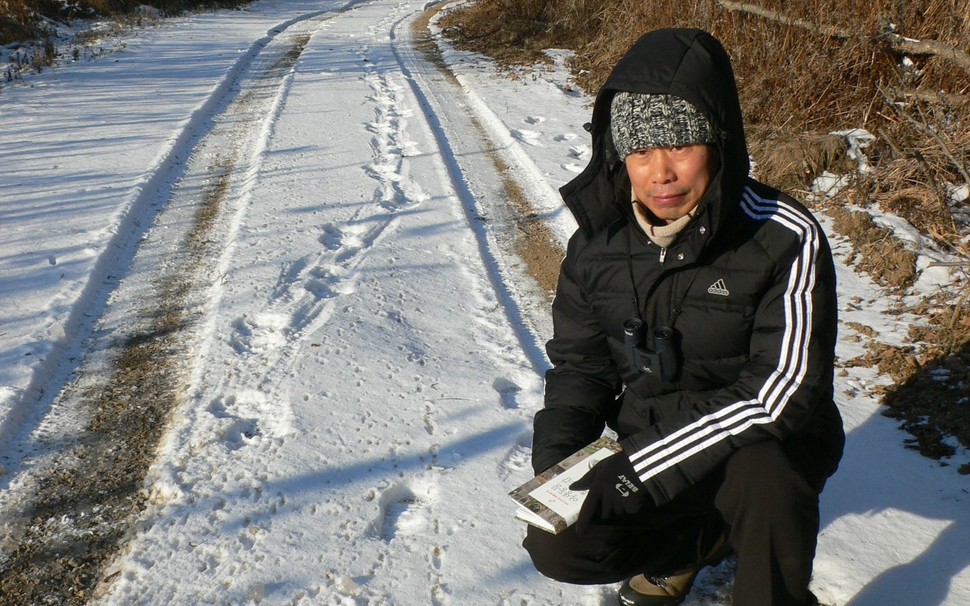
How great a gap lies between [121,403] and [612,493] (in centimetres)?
219

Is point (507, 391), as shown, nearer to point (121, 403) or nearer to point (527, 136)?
point (121, 403)

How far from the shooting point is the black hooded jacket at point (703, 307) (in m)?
1.71

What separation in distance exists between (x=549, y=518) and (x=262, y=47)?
11.0 metres

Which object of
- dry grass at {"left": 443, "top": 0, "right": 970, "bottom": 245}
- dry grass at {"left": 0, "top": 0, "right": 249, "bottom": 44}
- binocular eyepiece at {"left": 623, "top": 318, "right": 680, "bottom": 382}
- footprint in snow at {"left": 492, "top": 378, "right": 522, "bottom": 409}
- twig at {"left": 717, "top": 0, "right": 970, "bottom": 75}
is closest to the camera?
binocular eyepiece at {"left": 623, "top": 318, "right": 680, "bottom": 382}

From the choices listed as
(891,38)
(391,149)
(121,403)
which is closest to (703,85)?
(121,403)

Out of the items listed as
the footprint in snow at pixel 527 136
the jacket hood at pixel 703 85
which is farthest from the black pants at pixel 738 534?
the footprint in snow at pixel 527 136

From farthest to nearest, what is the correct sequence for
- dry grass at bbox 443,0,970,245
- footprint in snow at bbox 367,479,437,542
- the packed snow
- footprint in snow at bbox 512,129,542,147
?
1. footprint in snow at bbox 512,129,542,147
2. dry grass at bbox 443,0,970,245
3. footprint in snow at bbox 367,479,437,542
4. the packed snow

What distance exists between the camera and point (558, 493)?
1803mm

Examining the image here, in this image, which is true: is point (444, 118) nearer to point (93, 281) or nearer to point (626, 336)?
point (93, 281)

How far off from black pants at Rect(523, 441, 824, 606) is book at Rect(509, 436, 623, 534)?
0.26 ft

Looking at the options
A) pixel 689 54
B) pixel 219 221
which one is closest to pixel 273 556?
pixel 689 54

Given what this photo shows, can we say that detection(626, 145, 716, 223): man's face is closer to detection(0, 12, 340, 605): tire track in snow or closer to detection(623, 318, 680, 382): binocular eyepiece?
detection(623, 318, 680, 382): binocular eyepiece

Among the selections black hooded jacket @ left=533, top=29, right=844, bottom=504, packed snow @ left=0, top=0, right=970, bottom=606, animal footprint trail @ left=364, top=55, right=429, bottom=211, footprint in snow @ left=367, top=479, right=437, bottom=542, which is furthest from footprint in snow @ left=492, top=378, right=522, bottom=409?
animal footprint trail @ left=364, top=55, right=429, bottom=211

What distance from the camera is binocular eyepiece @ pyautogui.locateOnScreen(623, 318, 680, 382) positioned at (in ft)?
6.19
